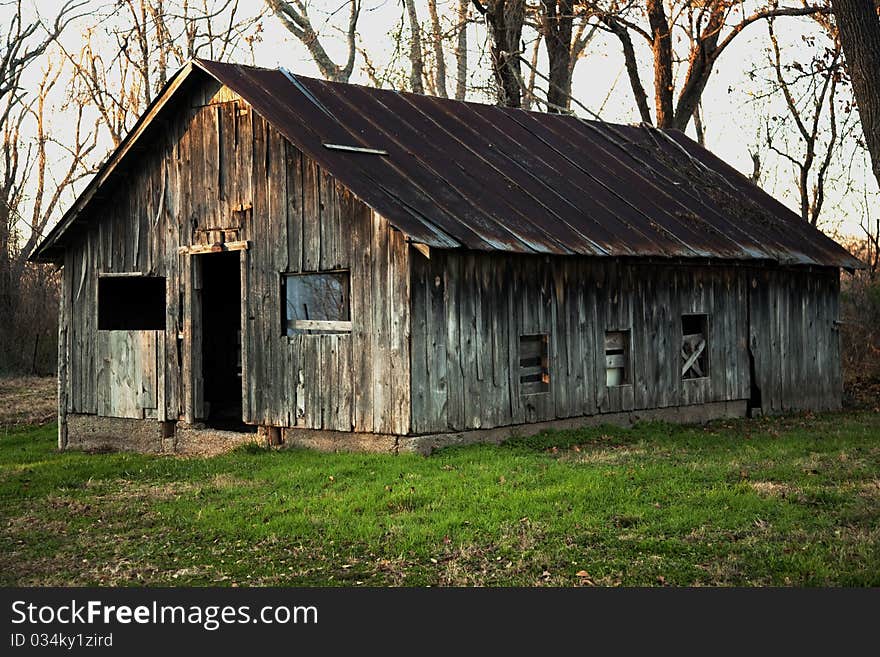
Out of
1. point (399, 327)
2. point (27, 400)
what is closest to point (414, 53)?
point (27, 400)

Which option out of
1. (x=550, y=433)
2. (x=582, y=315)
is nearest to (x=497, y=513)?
(x=550, y=433)

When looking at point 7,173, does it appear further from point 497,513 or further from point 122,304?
point 497,513

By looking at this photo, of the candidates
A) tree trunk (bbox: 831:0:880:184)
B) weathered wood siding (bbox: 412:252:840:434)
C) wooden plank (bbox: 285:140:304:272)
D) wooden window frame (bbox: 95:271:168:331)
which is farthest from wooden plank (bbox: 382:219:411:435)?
tree trunk (bbox: 831:0:880:184)

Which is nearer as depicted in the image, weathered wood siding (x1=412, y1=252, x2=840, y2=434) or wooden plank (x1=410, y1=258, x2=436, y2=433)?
wooden plank (x1=410, y1=258, x2=436, y2=433)

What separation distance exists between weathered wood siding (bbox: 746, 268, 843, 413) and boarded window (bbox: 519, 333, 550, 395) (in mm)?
5714

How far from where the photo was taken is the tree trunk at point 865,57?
1451 centimetres

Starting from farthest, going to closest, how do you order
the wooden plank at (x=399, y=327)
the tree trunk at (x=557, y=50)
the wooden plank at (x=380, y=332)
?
1. the tree trunk at (x=557, y=50)
2. the wooden plank at (x=380, y=332)
3. the wooden plank at (x=399, y=327)

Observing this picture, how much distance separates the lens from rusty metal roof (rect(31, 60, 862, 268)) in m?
17.0

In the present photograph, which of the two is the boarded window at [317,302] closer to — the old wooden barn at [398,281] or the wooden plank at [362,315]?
the old wooden barn at [398,281]

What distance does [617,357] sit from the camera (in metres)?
19.6

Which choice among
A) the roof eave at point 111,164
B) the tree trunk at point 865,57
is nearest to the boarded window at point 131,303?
the roof eave at point 111,164

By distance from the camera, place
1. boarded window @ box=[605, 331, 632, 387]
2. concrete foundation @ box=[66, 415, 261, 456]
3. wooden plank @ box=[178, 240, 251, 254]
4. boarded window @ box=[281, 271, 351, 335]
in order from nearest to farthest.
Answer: boarded window @ box=[281, 271, 351, 335], wooden plank @ box=[178, 240, 251, 254], concrete foundation @ box=[66, 415, 261, 456], boarded window @ box=[605, 331, 632, 387]

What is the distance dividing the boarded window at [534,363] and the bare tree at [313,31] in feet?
66.9

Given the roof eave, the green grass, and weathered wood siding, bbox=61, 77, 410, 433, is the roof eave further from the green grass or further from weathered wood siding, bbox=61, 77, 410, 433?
the green grass
